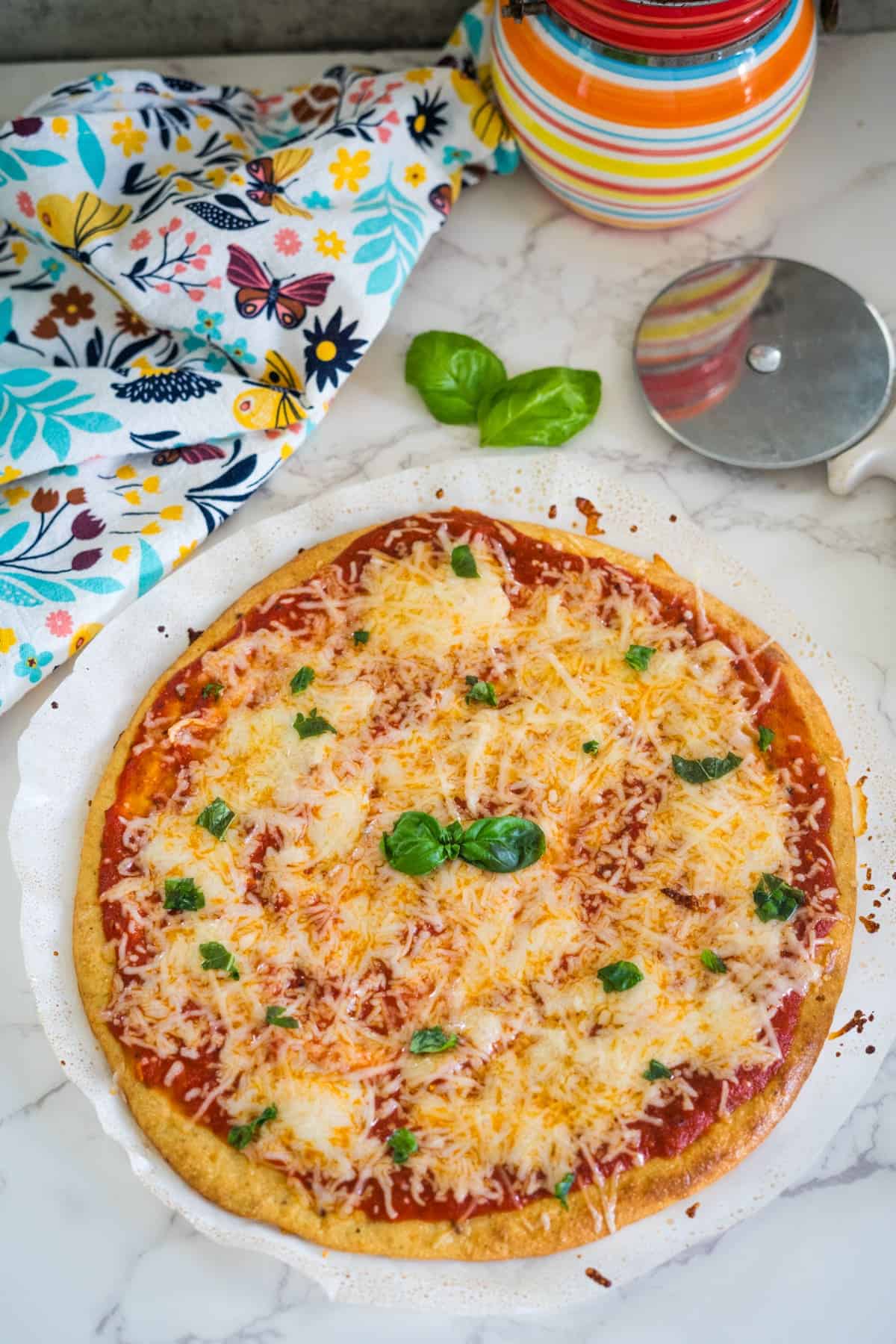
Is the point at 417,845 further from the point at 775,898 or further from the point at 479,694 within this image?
the point at 775,898

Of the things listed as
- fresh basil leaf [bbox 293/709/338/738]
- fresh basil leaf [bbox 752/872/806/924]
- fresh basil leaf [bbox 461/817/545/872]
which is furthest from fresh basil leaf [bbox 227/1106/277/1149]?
fresh basil leaf [bbox 752/872/806/924]

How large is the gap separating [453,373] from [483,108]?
2.95 feet

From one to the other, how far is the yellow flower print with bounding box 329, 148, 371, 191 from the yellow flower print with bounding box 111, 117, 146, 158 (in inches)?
25.0

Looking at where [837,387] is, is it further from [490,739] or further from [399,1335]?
[399,1335]

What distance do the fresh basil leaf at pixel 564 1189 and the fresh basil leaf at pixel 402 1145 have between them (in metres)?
0.35

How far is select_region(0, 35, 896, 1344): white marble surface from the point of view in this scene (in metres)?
3.16

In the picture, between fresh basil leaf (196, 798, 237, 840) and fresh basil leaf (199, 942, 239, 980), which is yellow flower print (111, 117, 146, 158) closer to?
fresh basil leaf (196, 798, 237, 840)

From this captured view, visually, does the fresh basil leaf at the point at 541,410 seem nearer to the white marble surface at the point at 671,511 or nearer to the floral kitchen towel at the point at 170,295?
the white marble surface at the point at 671,511

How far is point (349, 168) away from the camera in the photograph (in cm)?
396

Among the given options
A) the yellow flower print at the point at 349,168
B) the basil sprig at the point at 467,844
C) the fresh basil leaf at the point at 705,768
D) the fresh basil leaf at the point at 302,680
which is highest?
the yellow flower print at the point at 349,168

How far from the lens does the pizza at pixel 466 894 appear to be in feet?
10.1

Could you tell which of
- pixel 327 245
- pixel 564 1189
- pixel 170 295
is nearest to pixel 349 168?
pixel 327 245

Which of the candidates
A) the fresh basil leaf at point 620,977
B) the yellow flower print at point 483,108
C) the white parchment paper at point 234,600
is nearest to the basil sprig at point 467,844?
the fresh basil leaf at point 620,977

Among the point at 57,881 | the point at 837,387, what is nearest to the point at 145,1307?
the point at 57,881
